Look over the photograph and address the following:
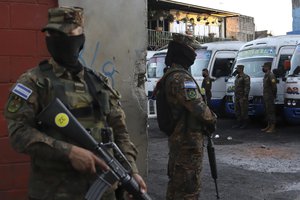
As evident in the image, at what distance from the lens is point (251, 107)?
12.0 m

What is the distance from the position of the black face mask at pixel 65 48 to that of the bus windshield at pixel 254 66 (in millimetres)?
10136

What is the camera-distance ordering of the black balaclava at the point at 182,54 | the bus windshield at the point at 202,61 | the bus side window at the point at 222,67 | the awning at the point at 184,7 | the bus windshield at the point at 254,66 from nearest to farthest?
the black balaclava at the point at 182,54
the bus windshield at the point at 254,66
the bus side window at the point at 222,67
the bus windshield at the point at 202,61
the awning at the point at 184,7

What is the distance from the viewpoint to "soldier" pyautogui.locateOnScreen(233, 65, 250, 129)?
11.5 metres

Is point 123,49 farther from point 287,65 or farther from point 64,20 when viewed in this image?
point 287,65

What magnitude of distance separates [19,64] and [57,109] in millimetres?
1807

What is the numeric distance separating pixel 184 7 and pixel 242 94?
62.1 ft

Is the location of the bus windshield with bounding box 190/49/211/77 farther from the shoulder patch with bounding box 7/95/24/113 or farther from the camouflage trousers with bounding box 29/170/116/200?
the shoulder patch with bounding box 7/95/24/113

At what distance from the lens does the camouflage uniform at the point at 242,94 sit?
1147cm

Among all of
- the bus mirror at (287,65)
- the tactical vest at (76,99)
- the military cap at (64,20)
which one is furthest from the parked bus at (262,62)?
the military cap at (64,20)

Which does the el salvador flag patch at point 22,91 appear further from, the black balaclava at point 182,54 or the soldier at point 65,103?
the black balaclava at point 182,54

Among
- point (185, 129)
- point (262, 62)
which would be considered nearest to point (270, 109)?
point (262, 62)

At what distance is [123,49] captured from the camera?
4332 millimetres

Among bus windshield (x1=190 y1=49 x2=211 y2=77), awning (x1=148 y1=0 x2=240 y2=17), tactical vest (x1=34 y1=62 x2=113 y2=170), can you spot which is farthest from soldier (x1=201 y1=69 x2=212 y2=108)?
awning (x1=148 y1=0 x2=240 y2=17)

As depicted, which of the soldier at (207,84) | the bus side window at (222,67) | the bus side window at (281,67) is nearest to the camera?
the bus side window at (281,67)
